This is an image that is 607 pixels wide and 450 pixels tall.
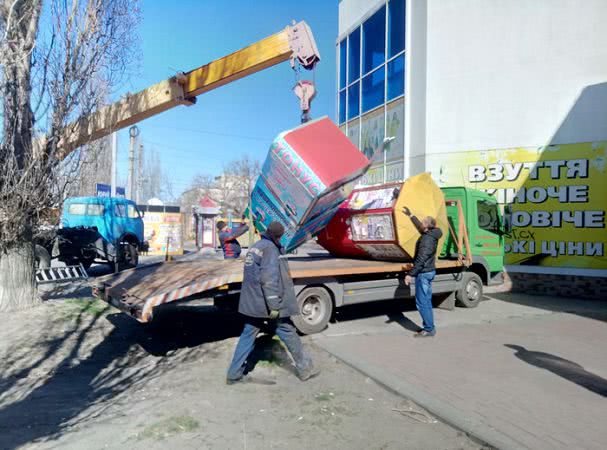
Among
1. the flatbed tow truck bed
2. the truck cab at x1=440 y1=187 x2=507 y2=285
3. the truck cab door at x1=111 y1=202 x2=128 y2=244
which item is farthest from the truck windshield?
the truck cab at x1=440 y1=187 x2=507 y2=285

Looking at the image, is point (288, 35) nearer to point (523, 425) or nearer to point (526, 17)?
point (523, 425)

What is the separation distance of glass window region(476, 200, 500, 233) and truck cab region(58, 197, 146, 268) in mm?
11187

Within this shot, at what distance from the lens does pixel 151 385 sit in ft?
15.6

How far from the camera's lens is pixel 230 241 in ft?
31.8

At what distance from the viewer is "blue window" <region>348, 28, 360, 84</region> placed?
16547 millimetres

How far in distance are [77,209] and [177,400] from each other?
45.5 ft

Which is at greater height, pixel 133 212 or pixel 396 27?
pixel 396 27

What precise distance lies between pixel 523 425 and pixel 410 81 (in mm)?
11588

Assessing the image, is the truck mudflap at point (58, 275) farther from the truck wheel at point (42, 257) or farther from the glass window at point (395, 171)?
the glass window at point (395, 171)

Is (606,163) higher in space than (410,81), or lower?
lower

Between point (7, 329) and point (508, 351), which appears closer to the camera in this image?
point (508, 351)

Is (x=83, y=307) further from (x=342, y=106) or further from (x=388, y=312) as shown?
(x=342, y=106)

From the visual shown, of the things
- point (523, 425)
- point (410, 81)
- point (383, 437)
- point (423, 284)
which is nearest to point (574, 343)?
point (423, 284)

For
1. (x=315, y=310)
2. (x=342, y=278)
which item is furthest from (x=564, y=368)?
(x=315, y=310)
